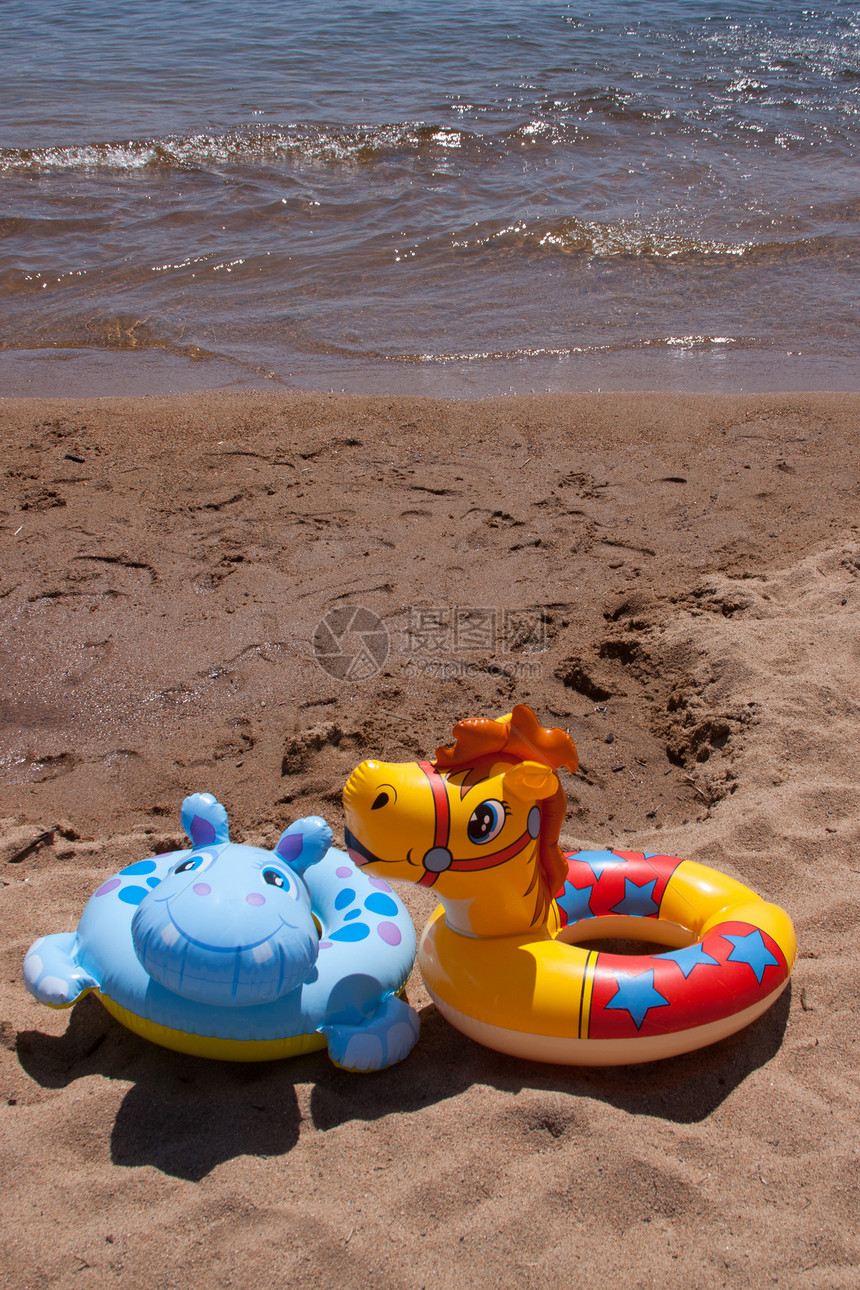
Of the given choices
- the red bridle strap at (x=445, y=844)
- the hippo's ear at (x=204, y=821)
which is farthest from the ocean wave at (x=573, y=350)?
the red bridle strap at (x=445, y=844)

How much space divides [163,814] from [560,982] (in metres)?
1.87

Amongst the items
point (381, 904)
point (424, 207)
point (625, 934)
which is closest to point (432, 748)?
point (381, 904)

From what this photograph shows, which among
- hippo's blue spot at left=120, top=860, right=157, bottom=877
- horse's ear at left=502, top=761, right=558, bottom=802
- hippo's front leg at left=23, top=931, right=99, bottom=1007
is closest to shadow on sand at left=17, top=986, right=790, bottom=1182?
hippo's front leg at left=23, top=931, right=99, bottom=1007

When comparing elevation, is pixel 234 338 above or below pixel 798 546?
above

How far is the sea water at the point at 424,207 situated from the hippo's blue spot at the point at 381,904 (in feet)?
16.6

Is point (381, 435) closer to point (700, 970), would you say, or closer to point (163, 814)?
point (163, 814)

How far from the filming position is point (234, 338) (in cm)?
797

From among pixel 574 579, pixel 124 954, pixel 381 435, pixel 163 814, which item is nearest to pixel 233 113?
pixel 381 435

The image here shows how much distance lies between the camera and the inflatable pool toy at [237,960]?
90.4 inches

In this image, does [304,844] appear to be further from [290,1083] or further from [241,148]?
[241,148]

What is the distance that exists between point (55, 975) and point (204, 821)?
0.58m

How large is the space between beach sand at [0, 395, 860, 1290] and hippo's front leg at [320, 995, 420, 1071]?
0.11 meters

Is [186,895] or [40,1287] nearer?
[40,1287]

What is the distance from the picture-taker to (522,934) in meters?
2.63
